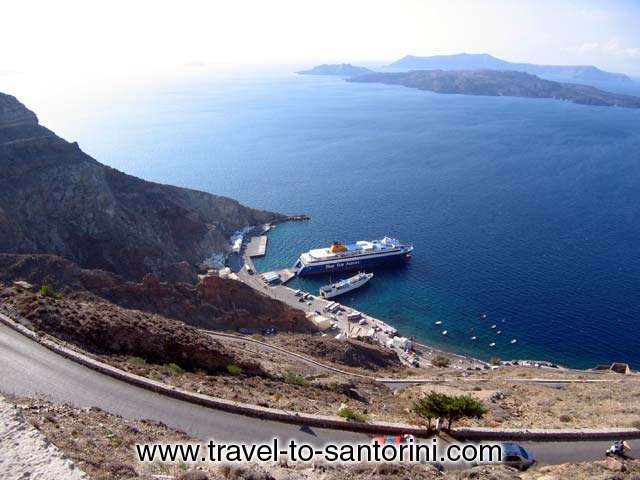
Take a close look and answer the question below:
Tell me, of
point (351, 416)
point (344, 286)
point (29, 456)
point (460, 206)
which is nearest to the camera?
point (29, 456)

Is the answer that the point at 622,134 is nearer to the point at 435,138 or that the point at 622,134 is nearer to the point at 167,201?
the point at 435,138

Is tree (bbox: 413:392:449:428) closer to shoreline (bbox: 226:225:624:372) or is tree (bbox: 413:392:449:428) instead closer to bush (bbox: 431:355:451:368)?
shoreline (bbox: 226:225:624:372)

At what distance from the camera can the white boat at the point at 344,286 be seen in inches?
2704

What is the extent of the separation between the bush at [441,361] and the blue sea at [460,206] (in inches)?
206

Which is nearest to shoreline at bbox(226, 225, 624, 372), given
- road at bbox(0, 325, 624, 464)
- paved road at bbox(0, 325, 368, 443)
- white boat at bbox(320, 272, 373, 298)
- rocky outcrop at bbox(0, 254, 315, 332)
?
white boat at bbox(320, 272, 373, 298)

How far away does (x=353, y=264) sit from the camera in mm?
77250

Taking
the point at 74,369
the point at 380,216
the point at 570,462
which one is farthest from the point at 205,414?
the point at 380,216

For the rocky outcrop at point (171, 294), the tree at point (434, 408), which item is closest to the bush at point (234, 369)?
the tree at point (434, 408)

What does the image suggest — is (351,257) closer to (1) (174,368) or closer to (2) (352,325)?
(2) (352,325)

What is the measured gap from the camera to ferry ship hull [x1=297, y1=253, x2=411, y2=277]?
246 ft

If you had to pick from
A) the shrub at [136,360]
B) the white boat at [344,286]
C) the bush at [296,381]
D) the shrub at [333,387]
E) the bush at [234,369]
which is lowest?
the white boat at [344,286]

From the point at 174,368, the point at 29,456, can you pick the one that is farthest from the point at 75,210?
the point at 29,456

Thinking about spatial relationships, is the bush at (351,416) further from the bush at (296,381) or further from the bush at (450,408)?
the bush at (296,381)

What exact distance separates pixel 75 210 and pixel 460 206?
76155 millimetres
